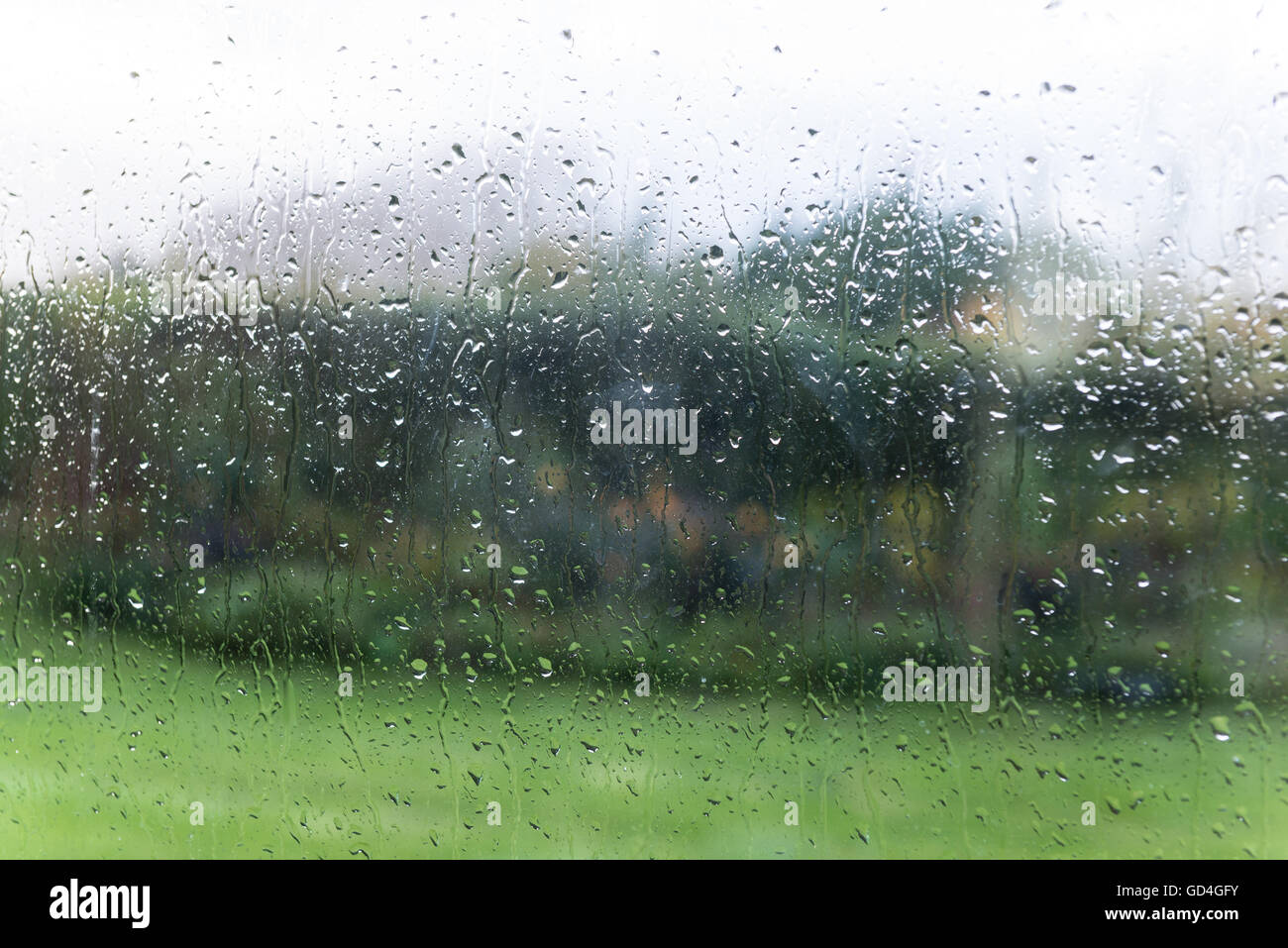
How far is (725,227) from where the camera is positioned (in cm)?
130

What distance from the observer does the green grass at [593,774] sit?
1236 mm

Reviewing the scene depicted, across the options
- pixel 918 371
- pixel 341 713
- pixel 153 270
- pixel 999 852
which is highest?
pixel 153 270

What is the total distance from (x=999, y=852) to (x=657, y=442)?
3.03 feet

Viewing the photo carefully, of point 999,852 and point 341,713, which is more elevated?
point 341,713

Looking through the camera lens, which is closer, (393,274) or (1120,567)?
(1120,567)

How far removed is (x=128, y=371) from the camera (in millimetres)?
1437

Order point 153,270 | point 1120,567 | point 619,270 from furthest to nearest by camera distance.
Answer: point 153,270
point 619,270
point 1120,567

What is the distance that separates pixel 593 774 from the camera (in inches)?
52.3

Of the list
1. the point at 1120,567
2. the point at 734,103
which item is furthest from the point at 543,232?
the point at 1120,567

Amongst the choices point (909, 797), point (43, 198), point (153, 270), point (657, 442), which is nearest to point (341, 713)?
point (657, 442)

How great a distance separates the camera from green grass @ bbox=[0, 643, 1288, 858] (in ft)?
4.06

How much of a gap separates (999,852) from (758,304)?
3.41ft

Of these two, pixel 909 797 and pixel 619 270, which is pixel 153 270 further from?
pixel 909 797

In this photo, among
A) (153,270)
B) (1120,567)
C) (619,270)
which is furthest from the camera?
(153,270)
